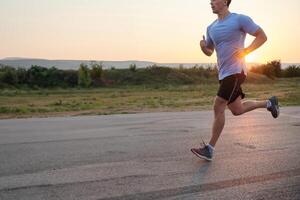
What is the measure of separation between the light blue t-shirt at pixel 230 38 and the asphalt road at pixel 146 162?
43.8 inches

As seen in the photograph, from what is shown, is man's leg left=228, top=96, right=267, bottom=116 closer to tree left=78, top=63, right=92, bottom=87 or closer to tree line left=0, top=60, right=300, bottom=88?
tree line left=0, top=60, right=300, bottom=88

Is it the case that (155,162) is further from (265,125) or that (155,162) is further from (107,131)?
(265,125)

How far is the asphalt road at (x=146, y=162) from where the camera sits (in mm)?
4945

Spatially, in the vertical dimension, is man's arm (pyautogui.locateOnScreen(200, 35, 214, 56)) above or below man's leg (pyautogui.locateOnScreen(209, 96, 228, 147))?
above

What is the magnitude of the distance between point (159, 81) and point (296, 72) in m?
19.7

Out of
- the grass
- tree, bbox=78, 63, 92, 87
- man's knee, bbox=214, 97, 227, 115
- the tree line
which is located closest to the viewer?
man's knee, bbox=214, 97, 227, 115

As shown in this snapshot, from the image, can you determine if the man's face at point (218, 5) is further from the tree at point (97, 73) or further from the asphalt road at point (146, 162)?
the tree at point (97, 73)

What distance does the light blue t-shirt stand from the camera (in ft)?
20.9

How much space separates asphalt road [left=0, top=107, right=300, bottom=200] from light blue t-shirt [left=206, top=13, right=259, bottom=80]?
111 cm

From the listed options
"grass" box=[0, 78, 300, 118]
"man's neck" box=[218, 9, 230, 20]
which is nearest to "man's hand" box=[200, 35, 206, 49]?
"man's neck" box=[218, 9, 230, 20]

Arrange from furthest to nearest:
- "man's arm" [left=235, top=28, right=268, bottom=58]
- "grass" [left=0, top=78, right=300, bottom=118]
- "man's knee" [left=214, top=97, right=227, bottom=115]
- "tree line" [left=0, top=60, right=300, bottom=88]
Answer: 1. "tree line" [left=0, top=60, right=300, bottom=88]
2. "grass" [left=0, top=78, right=300, bottom=118]
3. "man's knee" [left=214, top=97, right=227, bottom=115]
4. "man's arm" [left=235, top=28, right=268, bottom=58]

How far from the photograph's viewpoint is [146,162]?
20.9 ft

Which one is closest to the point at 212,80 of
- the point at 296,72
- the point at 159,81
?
the point at 159,81

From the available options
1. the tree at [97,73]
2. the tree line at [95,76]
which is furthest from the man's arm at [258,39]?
the tree at [97,73]
